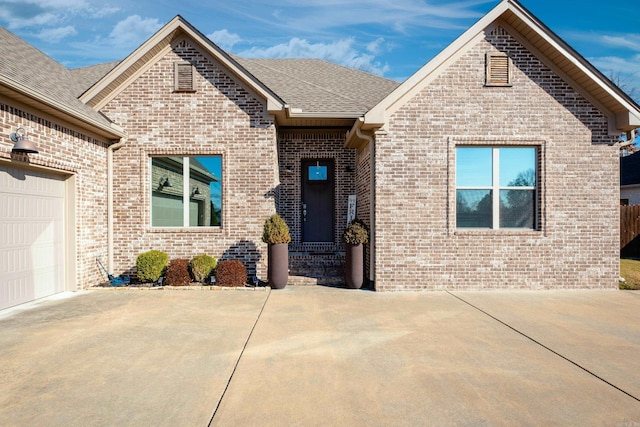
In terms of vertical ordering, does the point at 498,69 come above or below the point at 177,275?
above

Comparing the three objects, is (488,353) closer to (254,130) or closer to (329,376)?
(329,376)

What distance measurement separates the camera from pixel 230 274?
8.62 metres

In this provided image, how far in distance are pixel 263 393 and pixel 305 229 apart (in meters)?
7.77

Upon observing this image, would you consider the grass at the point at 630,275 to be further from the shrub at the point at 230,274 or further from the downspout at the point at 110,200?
the downspout at the point at 110,200

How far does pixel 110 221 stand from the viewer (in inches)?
361

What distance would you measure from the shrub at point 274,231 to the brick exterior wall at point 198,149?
0.62 metres

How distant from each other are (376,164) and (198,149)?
14.0 ft

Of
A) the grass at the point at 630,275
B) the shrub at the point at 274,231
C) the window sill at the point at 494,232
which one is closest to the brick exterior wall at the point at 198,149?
the shrub at the point at 274,231

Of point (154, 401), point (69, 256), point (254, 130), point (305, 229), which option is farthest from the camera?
point (305, 229)

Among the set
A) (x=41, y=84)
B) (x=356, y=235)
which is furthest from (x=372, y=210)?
(x=41, y=84)

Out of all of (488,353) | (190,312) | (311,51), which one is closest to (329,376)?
(488,353)

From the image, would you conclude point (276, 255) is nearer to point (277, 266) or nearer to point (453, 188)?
point (277, 266)

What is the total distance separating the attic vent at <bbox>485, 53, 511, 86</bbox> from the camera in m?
8.55

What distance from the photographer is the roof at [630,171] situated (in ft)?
70.7
